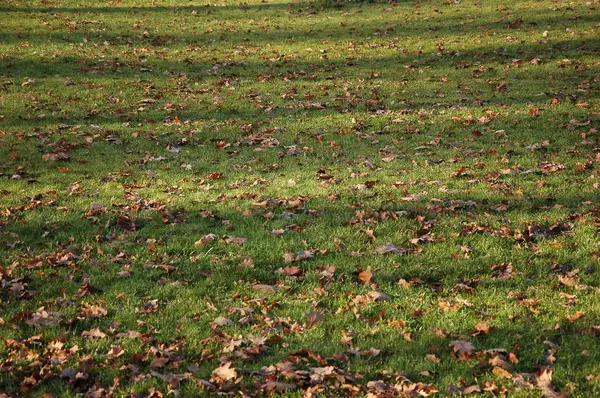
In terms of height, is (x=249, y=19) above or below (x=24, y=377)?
above

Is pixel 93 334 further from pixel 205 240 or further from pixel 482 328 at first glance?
pixel 482 328

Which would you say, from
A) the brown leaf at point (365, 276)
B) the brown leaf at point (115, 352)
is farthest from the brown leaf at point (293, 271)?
the brown leaf at point (115, 352)

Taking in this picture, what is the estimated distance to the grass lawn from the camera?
5273 mm

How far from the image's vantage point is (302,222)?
330 inches

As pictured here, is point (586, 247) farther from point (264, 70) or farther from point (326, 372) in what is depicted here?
point (264, 70)

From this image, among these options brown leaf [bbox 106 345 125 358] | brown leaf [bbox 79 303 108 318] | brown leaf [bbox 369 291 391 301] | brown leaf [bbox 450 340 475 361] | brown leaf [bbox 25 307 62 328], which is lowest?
brown leaf [bbox 369 291 391 301]

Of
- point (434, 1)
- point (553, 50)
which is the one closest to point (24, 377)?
point (553, 50)

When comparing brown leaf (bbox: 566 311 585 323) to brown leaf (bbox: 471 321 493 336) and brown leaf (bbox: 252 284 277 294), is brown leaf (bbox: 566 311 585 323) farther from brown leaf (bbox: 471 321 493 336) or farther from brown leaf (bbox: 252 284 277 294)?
brown leaf (bbox: 252 284 277 294)

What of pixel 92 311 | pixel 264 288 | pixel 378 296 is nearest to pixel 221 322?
pixel 264 288

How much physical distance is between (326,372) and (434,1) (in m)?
23.2

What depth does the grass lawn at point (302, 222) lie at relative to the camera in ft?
17.3

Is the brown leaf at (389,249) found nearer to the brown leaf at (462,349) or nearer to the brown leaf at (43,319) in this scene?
the brown leaf at (462,349)

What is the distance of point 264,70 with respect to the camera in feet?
58.6

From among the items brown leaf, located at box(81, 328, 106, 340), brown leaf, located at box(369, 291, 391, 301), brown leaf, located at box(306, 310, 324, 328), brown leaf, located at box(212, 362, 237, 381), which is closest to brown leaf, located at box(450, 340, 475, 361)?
brown leaf, located at box(369, 291, 391, 301)
